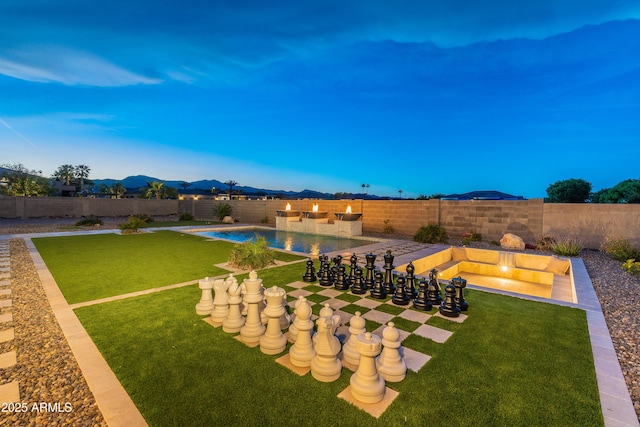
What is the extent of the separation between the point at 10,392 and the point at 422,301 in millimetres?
3772

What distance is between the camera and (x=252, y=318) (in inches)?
103

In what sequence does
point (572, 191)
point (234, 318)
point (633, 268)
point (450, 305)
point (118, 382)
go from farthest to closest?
point (572, 191), point (633, 268), point (450, 305), point (234, 318), point (118, 382)

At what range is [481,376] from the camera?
2.01 m

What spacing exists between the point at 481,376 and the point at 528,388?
29 cm

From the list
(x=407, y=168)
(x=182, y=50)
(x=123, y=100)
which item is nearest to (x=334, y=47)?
(x=182, y=50)

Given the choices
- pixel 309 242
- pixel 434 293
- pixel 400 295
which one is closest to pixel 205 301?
pixel 400 295

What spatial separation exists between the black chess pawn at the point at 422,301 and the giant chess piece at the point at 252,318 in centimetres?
194

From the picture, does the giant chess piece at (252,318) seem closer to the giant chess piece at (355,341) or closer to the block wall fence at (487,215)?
the giant chess piece at (355,341)

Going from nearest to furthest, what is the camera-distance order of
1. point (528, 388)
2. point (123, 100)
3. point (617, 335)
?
point (528, 388) < point (617, 335) < point (123, 100)

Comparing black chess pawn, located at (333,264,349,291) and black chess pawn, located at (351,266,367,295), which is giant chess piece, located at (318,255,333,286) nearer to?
black chess pawn, located at (333,264,349,291)

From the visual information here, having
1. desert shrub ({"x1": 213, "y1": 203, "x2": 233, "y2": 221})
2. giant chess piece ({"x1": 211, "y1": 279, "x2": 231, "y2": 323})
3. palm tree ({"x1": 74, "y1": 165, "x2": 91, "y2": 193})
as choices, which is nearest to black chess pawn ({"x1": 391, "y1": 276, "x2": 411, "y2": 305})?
giant chess piece ({"x1": 211, "y1": 279, "x2": 231, "y2": 323})

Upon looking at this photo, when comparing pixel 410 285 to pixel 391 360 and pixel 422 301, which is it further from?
pixel 391 360

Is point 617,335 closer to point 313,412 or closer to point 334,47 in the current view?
point 313,412

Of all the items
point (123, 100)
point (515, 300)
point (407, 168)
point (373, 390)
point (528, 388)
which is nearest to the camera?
point (373, 390)
